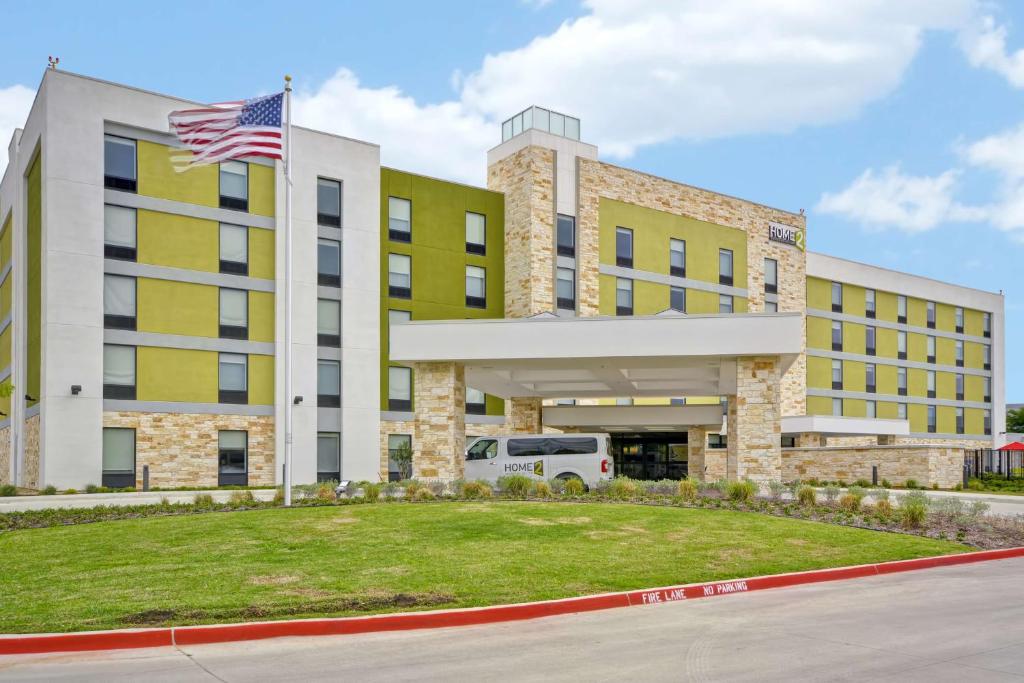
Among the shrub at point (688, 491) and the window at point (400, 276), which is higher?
the window at point (400, 276)

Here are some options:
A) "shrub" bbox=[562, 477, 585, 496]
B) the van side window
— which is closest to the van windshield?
the van side window

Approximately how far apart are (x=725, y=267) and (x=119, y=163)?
36606 millimetres

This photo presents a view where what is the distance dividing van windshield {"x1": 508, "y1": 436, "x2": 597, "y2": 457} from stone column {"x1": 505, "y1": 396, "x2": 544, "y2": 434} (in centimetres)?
944

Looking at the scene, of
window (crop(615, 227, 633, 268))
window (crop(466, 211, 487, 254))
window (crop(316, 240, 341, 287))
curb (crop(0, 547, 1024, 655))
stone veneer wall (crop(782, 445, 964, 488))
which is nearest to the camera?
curb (crop(0, 547, 1024, 655))

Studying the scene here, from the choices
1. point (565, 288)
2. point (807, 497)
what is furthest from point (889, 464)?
point (807, 497)

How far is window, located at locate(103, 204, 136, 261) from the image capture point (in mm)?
40000

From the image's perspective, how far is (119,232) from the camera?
40.3 m

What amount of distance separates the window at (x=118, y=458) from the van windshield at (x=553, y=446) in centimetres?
1839

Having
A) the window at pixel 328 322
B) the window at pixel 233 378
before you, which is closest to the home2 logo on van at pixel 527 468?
the window at pixel 233 378

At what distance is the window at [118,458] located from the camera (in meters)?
39.1

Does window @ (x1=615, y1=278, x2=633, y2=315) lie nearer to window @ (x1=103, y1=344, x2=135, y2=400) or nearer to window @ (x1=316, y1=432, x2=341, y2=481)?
window @ (x1=316, y1=432, x2=341, y2=481)

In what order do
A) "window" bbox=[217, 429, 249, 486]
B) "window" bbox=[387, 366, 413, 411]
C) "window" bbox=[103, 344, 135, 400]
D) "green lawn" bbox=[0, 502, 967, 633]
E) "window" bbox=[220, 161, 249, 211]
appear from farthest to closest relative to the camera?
"window" bbox=[387, 366, 413, 411] → "window" bbox=[220, 161, 249, 211] → "window" bbox=[217, 429, 249, 486] → "window" bbox=[103, 344, 135, 400] → "green lawn" bbox=[0, 502, 967, 633]

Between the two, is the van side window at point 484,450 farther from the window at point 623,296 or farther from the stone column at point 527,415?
the window at point 623,296

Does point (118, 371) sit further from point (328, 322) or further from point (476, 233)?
point (476, 233)
